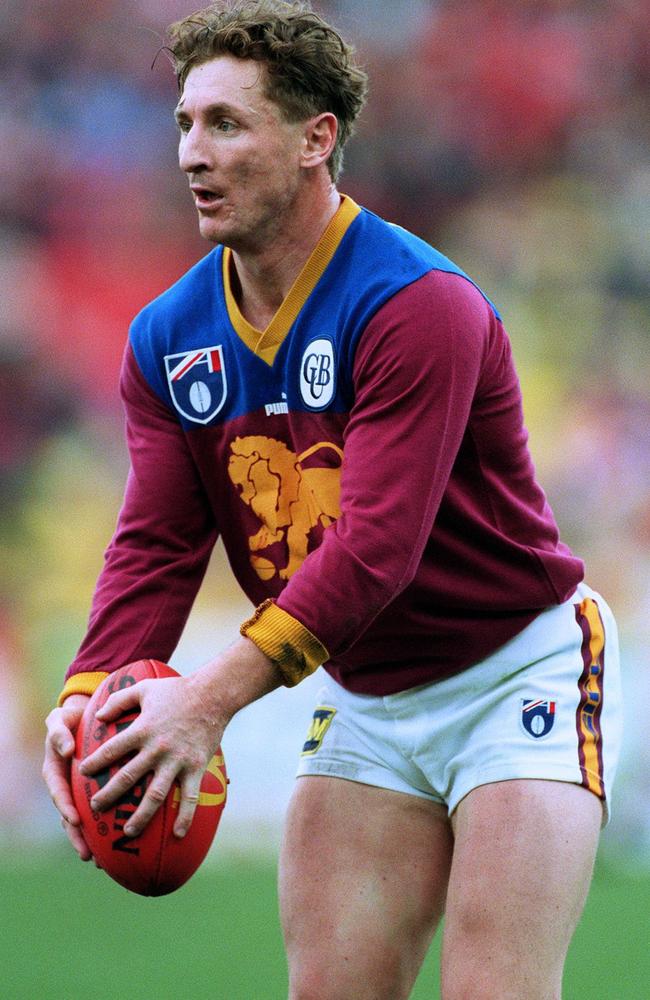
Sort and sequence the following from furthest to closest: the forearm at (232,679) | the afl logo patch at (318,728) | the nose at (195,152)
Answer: the afl logo patch at (318,728) < the nose at (195,152) < the forearm at (232,679)

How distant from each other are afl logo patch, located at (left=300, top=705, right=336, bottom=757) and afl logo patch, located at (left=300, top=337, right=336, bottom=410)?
2.45 feet

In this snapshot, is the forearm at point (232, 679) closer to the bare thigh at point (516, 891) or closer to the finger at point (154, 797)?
the finger at point (154, 797)

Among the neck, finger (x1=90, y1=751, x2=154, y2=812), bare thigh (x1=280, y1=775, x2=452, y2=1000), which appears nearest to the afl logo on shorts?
bare thigh (x1=280, y1=775, x2=452, y2=1000)

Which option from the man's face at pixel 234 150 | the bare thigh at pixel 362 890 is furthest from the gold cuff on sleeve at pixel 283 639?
the man's face at pixel 234 150

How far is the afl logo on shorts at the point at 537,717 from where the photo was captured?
2.93m

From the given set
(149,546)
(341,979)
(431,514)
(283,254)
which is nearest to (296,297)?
(283,254)

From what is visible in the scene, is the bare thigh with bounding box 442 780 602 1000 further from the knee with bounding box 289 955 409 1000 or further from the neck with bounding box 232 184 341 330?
the neck with bounding box 232 184 341 330

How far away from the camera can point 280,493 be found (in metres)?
3.01

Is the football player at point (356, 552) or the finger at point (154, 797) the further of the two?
the football player at point (356, 552)

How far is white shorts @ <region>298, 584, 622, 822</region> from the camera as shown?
2.91 metres

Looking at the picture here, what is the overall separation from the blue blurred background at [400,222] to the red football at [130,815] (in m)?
4.79

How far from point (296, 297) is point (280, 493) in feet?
1.29

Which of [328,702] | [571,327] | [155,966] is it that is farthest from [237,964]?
[571,327]

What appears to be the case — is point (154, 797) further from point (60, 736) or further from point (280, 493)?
point (280, 493)
